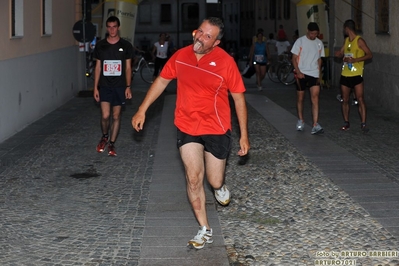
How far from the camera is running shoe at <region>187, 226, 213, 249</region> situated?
6.23 metres

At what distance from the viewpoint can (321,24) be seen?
75.6ft

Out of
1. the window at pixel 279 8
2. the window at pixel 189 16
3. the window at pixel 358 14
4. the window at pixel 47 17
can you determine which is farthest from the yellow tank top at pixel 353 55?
the window at pixel 189 16

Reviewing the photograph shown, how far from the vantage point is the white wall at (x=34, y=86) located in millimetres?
13211

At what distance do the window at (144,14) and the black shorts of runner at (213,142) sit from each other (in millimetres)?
67356

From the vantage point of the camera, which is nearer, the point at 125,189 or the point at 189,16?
the point at 125,189

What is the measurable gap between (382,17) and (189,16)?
2244 inches

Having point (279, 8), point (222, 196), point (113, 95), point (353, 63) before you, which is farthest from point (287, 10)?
point (222, 196)

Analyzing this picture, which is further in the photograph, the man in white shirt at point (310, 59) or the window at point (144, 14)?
the window at point (144, 14)

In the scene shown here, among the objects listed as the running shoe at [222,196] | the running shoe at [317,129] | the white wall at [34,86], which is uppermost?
the white wall at [34,86]

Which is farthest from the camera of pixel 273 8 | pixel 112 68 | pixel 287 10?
pixel 273 8

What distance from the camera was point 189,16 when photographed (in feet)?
245

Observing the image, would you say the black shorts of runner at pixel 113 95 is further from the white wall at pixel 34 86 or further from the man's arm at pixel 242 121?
the man's arm at pixel 242 121

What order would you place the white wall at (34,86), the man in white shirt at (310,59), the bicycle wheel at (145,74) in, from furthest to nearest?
the bicycle wheel at (145,74) < the white wall at (34,86) < the man in white shirt at (310,59)

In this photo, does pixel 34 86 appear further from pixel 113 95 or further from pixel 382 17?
pixel 382 17
